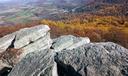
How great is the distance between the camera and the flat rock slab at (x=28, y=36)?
37.8m

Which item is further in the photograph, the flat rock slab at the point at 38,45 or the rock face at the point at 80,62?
the flat rock slab at the point at 38,45

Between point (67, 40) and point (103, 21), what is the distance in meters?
115

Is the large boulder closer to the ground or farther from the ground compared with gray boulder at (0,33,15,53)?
farther from the ground

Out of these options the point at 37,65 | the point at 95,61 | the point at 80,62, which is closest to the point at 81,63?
the point at 80,62

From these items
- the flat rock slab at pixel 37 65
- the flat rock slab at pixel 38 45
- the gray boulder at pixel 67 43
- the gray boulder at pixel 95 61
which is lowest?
the flat rock slab at pixel 38 45

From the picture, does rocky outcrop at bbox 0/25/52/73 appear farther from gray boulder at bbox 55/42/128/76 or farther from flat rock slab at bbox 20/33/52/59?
gray boulder at bbox 55/42/128/76

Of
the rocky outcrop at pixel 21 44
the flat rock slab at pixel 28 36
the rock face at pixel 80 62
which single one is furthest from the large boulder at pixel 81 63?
the flat rock slab at pixel 28 36

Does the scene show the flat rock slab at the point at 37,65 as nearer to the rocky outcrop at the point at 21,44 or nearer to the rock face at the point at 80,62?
the rock face at the point at 80,62

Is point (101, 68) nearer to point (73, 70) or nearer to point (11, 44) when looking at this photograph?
point (73, 70)

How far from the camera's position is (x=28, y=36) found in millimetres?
37875

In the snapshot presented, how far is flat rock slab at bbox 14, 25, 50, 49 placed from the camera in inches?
1487

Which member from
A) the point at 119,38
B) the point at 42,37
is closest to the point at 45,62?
the point at 42,37

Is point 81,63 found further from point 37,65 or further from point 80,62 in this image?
point 37,65

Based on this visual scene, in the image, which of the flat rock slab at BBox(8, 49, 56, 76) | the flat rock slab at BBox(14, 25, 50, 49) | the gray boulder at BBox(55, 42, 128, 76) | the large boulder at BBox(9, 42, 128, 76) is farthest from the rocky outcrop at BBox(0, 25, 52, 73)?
the gray boulder at BBox(55, 42, 128, 76)
